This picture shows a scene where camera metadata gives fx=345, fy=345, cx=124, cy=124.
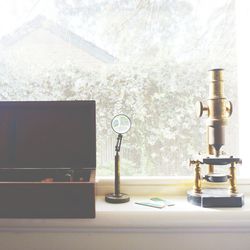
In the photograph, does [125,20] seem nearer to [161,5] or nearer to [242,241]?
[161,5]

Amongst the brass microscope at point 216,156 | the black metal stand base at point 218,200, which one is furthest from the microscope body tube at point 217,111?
the black metal stand base at point 218,200

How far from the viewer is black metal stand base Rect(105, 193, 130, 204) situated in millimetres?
1521

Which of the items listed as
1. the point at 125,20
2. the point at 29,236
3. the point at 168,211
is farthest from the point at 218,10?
the point at 29,236

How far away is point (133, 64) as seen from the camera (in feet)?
5.59

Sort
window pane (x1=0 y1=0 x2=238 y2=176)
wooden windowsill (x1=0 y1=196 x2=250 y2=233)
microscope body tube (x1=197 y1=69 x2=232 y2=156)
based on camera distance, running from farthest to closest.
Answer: window pane (x1=0 y1=0 x2=238 y2=176) → microscope body tube (x1=197 y1=69 x2=232 y2=156) → wooden windowsill (x1=0 y1=196 x2=250 y2=233)

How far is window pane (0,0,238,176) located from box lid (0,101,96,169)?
152 mm

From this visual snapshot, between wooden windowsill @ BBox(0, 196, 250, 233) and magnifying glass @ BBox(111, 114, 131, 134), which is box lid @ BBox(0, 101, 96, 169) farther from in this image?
wooden windowsill @ BBox(0, 196, 250, 233)

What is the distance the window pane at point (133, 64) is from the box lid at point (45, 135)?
15 cm

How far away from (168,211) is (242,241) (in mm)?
342

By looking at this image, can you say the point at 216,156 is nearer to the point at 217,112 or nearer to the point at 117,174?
the point at 217,112

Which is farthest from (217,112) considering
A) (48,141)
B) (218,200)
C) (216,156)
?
(48,141)

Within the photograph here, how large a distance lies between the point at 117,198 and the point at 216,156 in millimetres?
469

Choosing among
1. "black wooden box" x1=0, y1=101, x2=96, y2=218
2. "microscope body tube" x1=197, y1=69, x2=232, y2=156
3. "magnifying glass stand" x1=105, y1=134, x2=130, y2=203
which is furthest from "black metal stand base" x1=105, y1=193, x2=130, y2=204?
"microscope body tube" x1=197, y1=69, x2=232, y2=156

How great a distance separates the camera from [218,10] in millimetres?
1687
